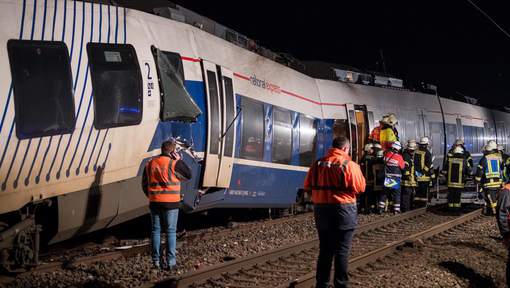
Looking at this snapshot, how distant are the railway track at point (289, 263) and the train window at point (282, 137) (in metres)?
2.08

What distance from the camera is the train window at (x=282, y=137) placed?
35.4 ft

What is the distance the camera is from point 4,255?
5754 mm

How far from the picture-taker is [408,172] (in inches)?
529

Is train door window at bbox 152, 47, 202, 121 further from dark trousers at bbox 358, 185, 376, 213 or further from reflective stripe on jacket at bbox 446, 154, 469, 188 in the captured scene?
reflective stripe on jacket at bbox 446, 154, 469, 188

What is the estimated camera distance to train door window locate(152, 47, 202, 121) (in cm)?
743

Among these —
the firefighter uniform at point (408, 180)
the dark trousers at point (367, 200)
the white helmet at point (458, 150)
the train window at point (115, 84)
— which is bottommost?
the dark trousers at point (367, 200)

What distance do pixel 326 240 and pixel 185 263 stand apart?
2348 mm

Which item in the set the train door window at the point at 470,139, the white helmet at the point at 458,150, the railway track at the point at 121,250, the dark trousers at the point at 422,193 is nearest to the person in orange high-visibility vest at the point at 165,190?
the railway track at the point at 121,250

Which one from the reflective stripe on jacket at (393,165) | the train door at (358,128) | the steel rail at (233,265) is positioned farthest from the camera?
the train door at (358,128)

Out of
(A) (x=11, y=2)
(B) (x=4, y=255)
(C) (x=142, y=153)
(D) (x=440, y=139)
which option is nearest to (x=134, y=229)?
(C) (x=142, y=153)

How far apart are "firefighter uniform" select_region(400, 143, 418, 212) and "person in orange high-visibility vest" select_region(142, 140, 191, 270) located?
8060mm

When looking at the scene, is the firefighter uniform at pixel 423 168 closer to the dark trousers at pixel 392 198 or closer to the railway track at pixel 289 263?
the dark trousers at pixel 392 198

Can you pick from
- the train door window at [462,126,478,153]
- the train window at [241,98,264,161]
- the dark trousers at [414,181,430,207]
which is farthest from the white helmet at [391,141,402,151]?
the train door window at [462,126,478,153]

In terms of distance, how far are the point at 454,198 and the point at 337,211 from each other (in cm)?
919
